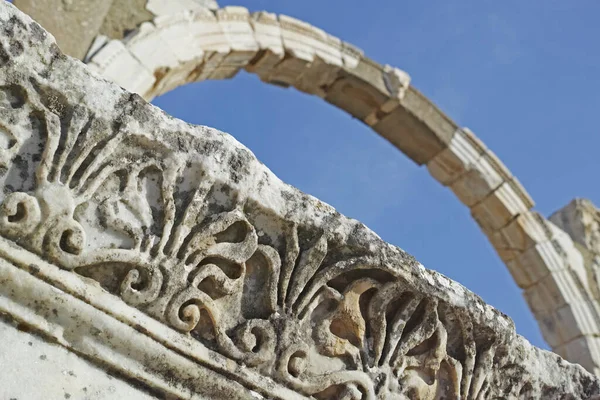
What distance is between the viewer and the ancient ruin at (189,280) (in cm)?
157

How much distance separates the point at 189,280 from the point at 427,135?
18.9 feet

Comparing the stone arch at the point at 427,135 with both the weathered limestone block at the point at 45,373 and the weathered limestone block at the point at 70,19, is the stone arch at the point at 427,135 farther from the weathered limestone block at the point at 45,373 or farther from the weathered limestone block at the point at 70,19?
the weathered limestone block at the point at 45,373

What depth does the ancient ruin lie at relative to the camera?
5.14 feet

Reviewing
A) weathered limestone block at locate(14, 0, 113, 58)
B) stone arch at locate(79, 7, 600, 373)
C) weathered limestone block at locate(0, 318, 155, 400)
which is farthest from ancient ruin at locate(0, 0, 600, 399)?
stone arch at locate(79, 7, 600, 373)

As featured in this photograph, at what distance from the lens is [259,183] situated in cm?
186

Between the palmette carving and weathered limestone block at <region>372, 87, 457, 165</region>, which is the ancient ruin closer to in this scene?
the palmette carving

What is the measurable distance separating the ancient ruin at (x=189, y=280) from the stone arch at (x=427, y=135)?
3996 millimetres

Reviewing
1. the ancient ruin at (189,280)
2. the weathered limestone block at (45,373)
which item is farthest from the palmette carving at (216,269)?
the weathered limestone block at (45,373)

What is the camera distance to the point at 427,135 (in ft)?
23.7

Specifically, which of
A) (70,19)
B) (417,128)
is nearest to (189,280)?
(70,19)

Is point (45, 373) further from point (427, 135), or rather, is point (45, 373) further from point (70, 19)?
point (427, 135)

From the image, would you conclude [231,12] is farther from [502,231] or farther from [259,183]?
[259,183]

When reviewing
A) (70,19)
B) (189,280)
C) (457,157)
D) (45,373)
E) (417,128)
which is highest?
(417,128)

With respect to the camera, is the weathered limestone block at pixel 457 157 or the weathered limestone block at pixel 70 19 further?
the weathered limestone block at pixel 457 157
